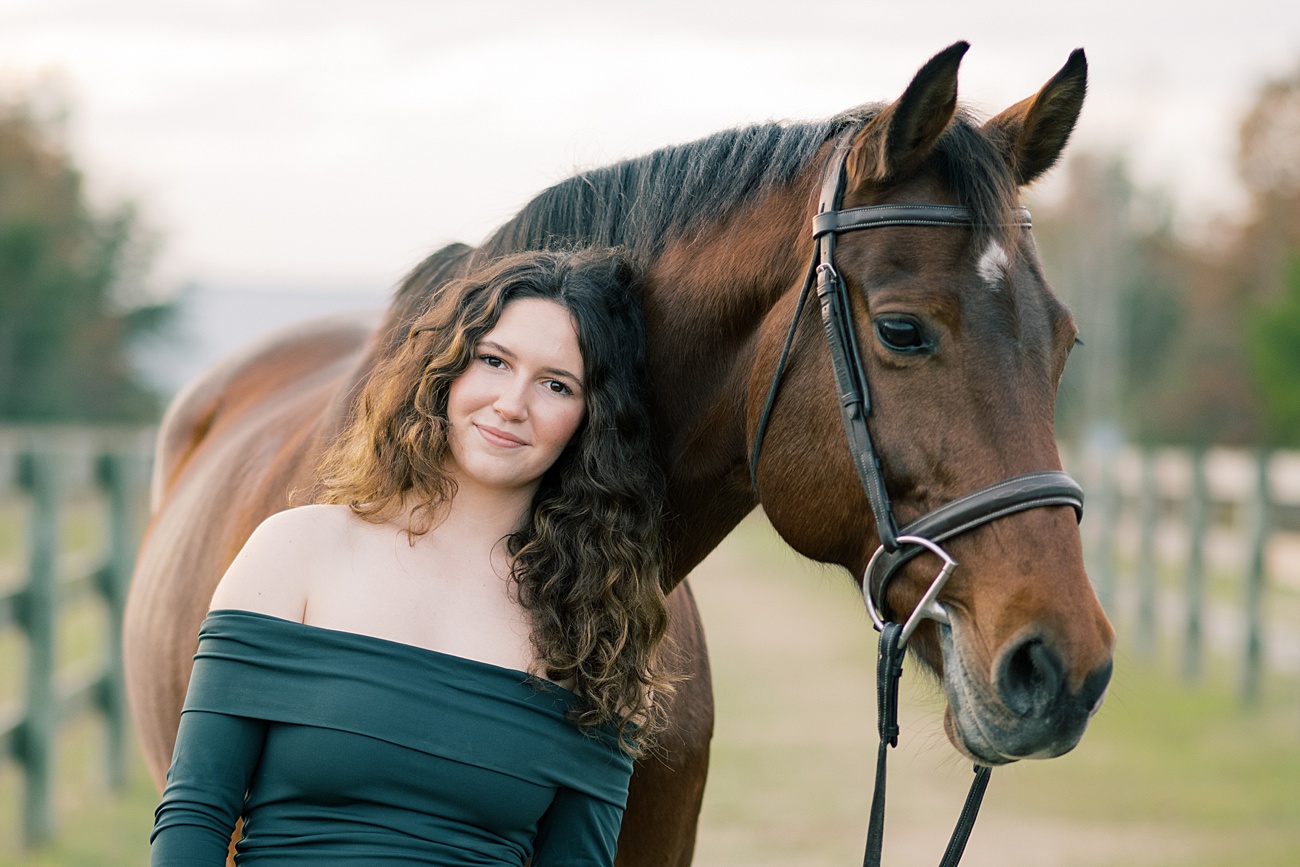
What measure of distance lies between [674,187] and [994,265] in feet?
2.26

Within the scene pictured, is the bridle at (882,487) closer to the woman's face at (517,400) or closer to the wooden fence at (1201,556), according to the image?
the woman's face at (517,400)

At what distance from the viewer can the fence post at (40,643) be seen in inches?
216

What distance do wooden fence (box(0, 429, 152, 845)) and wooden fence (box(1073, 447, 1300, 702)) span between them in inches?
239

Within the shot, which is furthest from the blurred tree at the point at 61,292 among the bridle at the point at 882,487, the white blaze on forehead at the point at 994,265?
the white blaze on forehead at the point at 994,265

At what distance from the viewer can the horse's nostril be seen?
167cm

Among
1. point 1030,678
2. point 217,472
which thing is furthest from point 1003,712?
point 217,472

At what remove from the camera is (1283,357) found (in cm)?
2203

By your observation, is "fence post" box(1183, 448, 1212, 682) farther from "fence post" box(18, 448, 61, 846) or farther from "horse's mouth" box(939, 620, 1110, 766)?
"horse's mouth" box(939, 620, 1110, 766)

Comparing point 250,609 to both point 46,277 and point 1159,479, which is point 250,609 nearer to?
point 1159,479

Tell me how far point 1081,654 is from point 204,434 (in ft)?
11.1

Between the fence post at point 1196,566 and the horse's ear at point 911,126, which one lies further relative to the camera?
the fence post at point 1196,566

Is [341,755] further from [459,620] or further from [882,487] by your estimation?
[882,487]

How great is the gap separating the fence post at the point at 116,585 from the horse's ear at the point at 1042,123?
602cm

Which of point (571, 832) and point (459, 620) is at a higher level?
point (459, 620)
